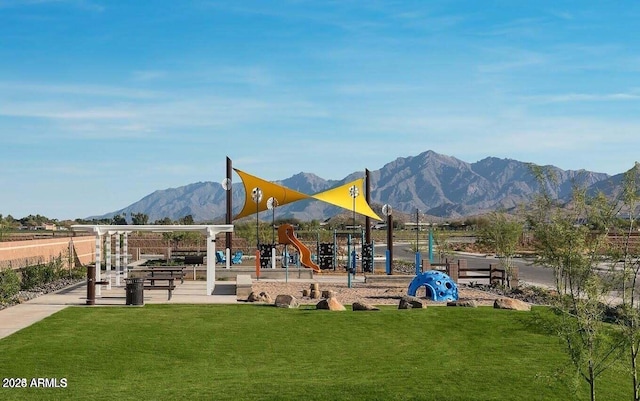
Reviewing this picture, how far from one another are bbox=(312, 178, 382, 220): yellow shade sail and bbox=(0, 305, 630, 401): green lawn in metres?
19.8

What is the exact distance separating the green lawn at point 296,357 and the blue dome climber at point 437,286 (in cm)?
449

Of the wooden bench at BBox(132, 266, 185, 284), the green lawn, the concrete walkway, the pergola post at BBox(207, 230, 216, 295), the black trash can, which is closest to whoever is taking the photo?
the green lawn

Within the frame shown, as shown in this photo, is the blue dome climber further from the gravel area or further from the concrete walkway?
the gravel area

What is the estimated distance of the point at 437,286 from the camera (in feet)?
73.2

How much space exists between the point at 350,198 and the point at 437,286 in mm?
16246

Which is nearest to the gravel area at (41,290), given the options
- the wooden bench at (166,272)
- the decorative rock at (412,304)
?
the wooden bench at (166,272)

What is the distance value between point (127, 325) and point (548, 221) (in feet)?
31.9

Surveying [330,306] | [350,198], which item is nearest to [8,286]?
[330,306]

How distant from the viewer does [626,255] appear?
9.37 metres

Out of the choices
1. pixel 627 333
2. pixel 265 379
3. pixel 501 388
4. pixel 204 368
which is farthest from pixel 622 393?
pixel 204 368

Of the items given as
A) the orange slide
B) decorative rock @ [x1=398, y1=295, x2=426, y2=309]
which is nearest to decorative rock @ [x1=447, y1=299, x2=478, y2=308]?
decorative rock @ [x1=398, y1=295, x2=426, y2=309]

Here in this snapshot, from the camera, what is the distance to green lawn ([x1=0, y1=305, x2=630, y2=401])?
10.9 metres

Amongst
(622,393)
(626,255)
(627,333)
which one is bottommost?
(622,393)

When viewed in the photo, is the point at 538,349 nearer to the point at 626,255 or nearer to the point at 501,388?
the point at 501,388
